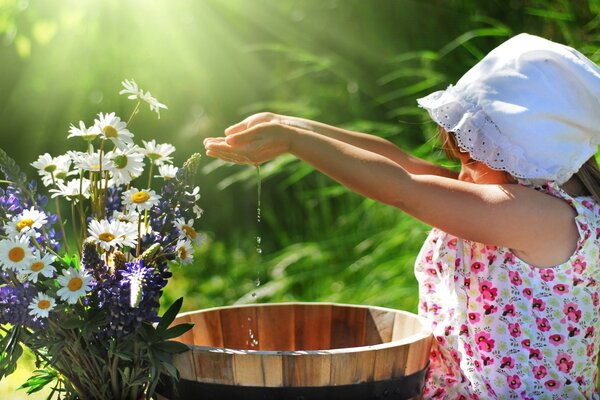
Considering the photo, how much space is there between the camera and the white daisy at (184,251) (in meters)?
1.59

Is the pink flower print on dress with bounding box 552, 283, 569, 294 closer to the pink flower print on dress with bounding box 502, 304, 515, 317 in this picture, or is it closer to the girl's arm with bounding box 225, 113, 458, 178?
the pink flower print on dress with bounding box 502, 304, 515, 317

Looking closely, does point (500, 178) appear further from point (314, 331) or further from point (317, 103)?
point (317, 103)

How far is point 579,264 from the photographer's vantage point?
1785 millimetres

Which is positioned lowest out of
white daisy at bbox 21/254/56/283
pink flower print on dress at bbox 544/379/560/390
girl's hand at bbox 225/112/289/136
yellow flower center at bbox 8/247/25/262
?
pink flower print on dress at bbox 544/379/560/390

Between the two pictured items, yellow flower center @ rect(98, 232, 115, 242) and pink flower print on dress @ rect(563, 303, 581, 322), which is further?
pink flower print on dress @ rect(563, 303, 581, 322)

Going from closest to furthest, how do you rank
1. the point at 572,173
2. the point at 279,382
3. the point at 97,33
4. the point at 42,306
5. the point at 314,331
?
the point at 42,306
the point at 279,382
the point at 572,173
the point at 314,331
the point at 97,33

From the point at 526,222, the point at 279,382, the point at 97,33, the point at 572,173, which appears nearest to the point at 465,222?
the point at 526,222

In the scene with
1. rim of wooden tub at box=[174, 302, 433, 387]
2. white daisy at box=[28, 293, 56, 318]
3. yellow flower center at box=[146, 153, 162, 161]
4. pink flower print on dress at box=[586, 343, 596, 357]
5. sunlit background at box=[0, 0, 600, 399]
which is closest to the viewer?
white daisy at box=[28, 293, 56, 318]

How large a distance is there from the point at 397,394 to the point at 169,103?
10.6 feet

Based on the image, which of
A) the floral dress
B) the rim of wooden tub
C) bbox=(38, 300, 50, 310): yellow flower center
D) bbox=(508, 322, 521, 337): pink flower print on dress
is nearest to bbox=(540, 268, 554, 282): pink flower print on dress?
the floral dress

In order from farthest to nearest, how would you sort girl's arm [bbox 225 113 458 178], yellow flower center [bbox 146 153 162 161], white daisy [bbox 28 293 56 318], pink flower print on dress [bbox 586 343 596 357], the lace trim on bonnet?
1. girl's arm [bbox 225 113 458 178]
2. pink flower print on dress [bbox 586 343 596 357]
3. the lace trim on bonnet
4. yellow flower center [bbox 146 153 162 161]
5. white daisy [bbox 28 293 56 318]

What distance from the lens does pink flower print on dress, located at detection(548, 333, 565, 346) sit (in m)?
1.80

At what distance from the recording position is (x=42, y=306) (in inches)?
56.6

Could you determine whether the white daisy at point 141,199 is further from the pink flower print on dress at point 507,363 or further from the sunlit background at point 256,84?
the sunlit background at point 256,84
